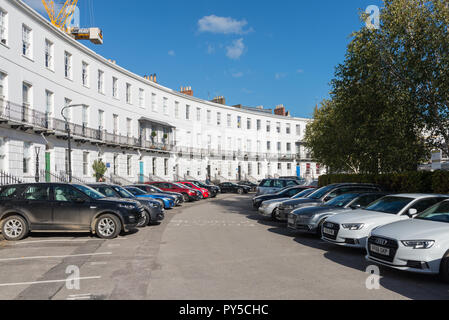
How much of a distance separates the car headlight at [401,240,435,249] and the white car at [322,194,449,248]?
1.93 meters

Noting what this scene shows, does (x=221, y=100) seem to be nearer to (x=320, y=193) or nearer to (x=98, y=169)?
(x=98, y=169)

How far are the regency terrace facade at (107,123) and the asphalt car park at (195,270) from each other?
15528 mm

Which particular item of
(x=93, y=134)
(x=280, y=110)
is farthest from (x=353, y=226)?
(x=280, y=110)

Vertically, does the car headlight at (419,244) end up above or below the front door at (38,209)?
below

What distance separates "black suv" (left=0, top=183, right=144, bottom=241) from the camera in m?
11.4

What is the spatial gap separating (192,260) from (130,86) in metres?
35.6

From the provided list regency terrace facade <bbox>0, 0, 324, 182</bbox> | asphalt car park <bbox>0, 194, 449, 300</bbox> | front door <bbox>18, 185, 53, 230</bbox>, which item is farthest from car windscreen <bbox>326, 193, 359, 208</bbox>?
regency terrace facade <bbox>0, 0, 324, 182</bbox>

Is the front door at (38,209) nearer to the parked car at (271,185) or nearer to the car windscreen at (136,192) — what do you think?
the car windscreen at (136,192)

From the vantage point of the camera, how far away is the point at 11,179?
22703 millimetres

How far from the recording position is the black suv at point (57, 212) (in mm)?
11438

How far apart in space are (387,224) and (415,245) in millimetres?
1173

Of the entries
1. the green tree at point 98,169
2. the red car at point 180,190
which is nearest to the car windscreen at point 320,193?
the red car at point 180,190
